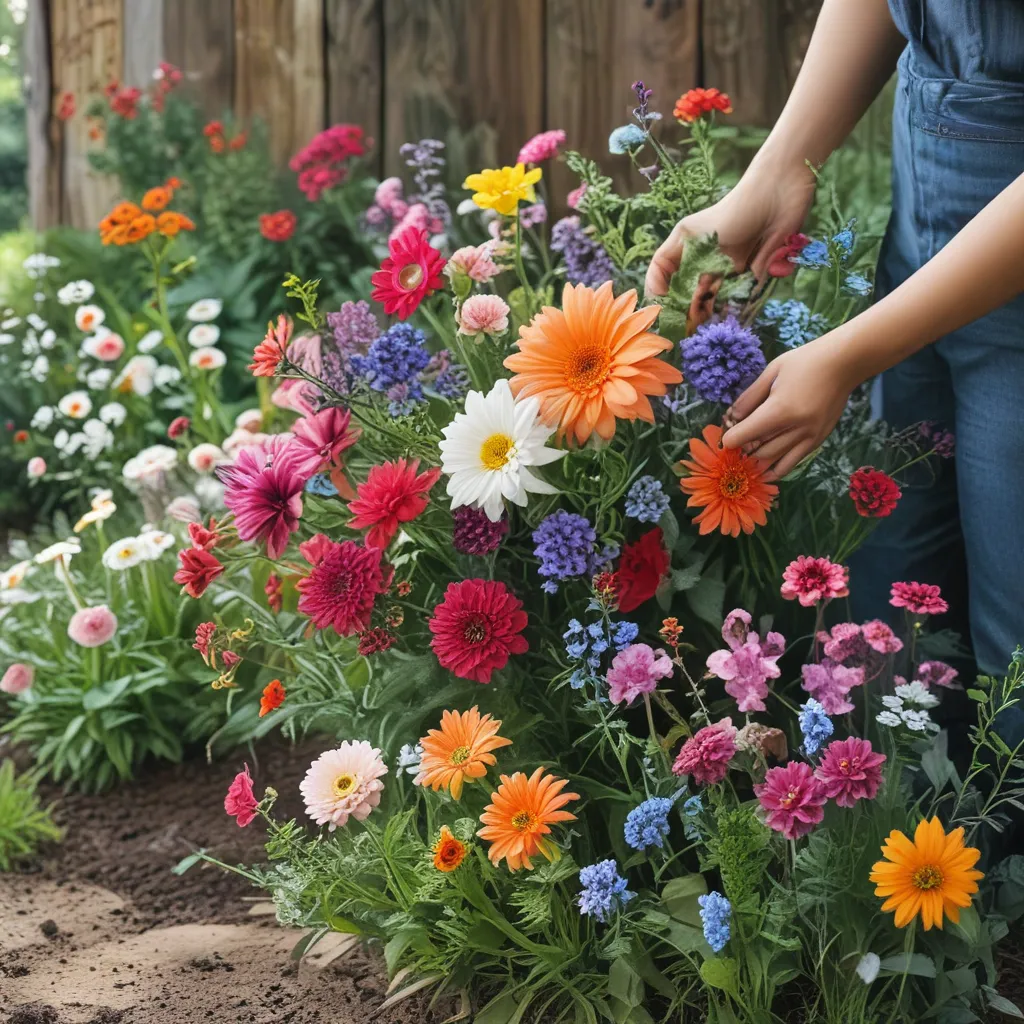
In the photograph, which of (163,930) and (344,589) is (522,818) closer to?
(344,589)

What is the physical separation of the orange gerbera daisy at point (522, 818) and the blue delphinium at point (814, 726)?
0.84 ft

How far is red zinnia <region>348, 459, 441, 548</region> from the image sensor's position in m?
1.38

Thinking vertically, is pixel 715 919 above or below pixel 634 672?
below

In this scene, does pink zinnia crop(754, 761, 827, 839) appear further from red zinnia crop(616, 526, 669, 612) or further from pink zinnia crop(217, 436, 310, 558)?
pink zinnia crop(217, 436, 310, 558)

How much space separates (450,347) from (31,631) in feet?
4.20

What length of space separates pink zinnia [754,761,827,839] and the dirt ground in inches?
21.1

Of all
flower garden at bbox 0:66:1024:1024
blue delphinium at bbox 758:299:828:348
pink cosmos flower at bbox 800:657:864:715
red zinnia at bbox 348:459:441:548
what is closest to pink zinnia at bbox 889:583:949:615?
flower garden at bbox 0:66:1024:1024

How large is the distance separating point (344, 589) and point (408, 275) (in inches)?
15.5

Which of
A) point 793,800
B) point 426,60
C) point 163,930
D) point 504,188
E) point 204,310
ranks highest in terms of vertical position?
point 426,60

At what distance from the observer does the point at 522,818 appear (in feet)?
4.37

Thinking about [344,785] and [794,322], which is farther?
[794,322]

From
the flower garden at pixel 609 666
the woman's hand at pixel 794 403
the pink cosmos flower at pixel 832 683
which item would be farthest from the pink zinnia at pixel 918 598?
the woman's hand at pixel 794 403

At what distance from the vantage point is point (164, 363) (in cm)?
341

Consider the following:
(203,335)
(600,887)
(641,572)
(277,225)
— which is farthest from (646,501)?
(277,225)
